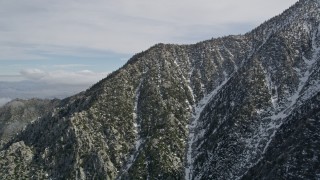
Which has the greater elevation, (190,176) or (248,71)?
(248,71)

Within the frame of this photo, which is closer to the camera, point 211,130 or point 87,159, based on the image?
point 87,159

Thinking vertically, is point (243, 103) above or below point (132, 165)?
above

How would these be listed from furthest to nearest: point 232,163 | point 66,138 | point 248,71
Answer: point 248,71 → point 66,138 → point 232,163

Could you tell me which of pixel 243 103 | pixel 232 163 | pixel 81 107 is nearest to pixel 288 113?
pixel 243 103

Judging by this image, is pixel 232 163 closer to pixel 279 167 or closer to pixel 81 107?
pixel 279 167

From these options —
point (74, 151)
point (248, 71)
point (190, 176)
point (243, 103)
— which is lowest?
point (190, 176)

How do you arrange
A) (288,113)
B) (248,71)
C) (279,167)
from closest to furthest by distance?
(279,167) < (288,113) < (248,71)

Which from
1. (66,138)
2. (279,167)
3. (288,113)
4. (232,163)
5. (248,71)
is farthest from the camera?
(248,71)

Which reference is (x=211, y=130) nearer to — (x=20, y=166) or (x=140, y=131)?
(x=140, y=131)

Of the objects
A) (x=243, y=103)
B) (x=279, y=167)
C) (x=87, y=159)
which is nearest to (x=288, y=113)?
(x=243, y=103)
